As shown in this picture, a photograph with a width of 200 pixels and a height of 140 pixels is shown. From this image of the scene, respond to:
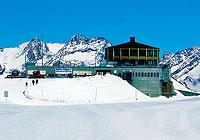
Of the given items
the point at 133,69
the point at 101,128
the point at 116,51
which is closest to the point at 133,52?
the point at 116,51

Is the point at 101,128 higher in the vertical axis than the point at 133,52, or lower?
lower

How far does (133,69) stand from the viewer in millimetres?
93938

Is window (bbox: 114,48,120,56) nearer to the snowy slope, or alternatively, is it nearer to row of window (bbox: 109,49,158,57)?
row of window (bbox: 109,49,158,57)

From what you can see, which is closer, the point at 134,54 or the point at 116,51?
the point at 134,54

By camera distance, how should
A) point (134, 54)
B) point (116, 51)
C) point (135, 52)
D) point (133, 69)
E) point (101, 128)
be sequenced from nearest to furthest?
point (101, 128) → point (133, 69) → point (134, 54) → point (135, 52) → point (116, 51)

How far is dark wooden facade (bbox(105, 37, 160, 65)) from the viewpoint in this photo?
328 feet

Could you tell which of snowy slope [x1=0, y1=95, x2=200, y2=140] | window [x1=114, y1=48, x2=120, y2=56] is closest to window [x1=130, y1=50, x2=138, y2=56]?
window [x1=114, y1=48, x2=120, y2=56]

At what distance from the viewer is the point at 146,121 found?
29.5 meters

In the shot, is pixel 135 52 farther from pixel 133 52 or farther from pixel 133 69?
pixel 133 69

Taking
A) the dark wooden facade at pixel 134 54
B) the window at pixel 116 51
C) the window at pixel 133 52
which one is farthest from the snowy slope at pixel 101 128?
the window at pixel 116 51

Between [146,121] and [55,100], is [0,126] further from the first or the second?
[55,100]

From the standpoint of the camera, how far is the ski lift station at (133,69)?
9281 centimetres

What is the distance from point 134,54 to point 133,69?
7362mm

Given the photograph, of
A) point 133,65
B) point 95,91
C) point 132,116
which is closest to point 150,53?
point 133,65
